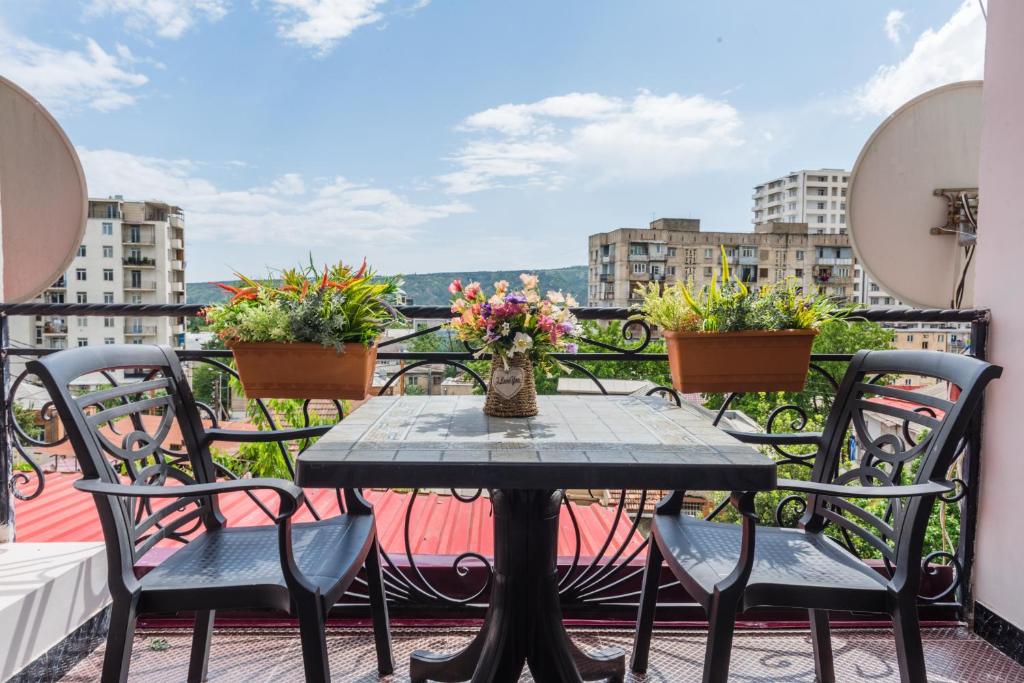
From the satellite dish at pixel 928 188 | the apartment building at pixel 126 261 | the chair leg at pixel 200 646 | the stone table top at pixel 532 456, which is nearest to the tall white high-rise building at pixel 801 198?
the apartment building at pixel 126 261

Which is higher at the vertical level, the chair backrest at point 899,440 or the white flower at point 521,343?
the white flower at point 521,343

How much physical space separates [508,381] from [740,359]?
0.68 meters

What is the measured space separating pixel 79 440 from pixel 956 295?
2737 millimetres

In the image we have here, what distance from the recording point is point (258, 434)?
1768mm

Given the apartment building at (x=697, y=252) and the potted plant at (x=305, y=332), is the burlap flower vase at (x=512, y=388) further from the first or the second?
the apartment building at (x=697, y=252)

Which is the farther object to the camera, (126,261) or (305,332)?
(126,261)

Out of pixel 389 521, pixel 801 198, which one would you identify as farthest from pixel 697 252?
pixel 389 521

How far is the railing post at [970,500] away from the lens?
2070mm

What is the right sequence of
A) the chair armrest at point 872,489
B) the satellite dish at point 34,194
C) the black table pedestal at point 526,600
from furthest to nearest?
the satellite dish at point 34,194 < the black table pedestal at point 526,600 < the chair armrest at point 872,489

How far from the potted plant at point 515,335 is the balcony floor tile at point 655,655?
0.80 meters

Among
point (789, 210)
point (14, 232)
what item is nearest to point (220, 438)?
point (14, 232)

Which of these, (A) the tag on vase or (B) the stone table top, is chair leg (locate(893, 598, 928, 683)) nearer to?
(B) the stone table top

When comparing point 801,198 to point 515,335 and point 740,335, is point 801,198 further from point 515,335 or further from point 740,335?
point 515,335

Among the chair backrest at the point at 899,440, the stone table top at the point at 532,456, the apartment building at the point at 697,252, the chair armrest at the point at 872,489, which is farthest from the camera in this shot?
the apartment building at the point at 697,252
